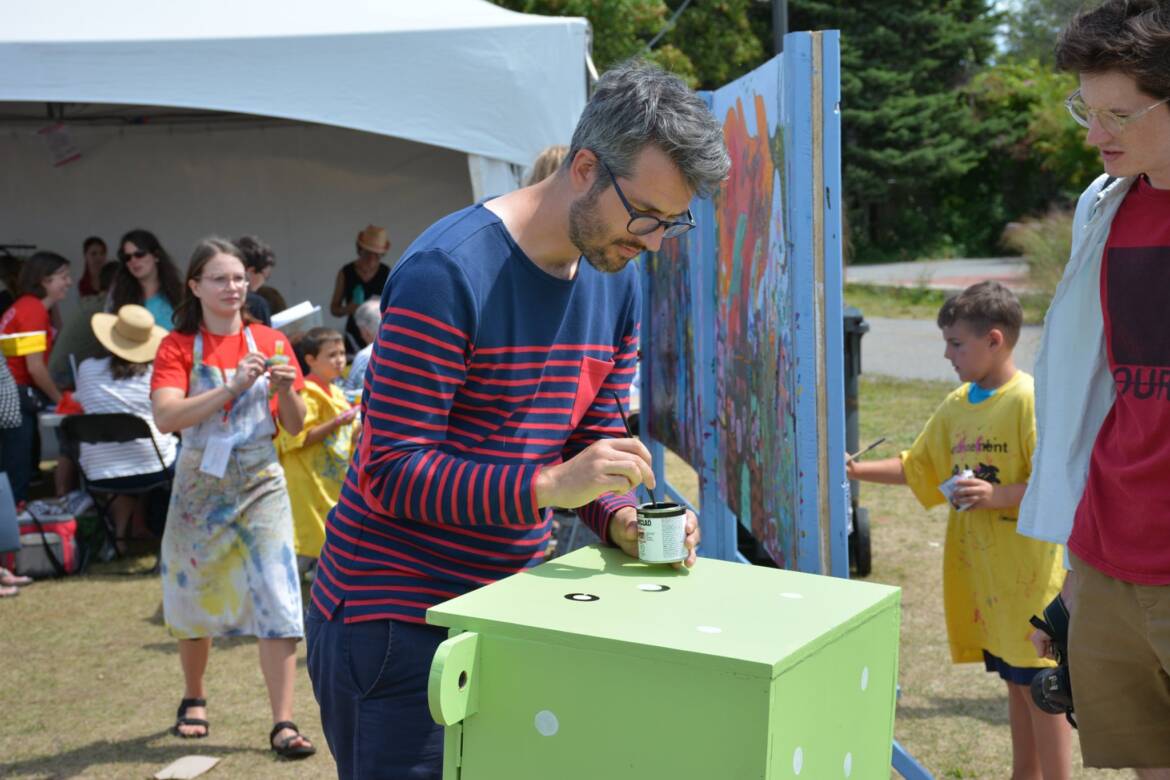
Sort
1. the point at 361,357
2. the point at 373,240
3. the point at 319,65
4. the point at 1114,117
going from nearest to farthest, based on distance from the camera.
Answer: the point at 1114,117 → the point at 361,357 → the point at 319,65 → the point at 373,240

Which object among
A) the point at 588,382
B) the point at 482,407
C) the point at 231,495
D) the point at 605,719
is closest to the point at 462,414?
the point at 482,407

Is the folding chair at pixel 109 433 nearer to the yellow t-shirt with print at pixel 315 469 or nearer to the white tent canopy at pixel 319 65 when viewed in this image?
the yellow t-shirt with print at pixel 315 469

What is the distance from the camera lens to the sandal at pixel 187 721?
4004 mm

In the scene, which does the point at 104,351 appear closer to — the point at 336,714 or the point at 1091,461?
the point at 336,714

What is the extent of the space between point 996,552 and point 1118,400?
3.99 feet

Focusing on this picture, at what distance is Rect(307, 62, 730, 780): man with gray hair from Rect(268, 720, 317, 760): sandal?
2.09 metres

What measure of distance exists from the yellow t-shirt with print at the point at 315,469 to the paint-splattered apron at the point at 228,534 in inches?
54.3

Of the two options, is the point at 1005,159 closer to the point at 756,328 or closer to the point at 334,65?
the point at 334,65

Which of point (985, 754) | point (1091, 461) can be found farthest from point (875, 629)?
point (985, 754)

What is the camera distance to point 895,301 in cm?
1970

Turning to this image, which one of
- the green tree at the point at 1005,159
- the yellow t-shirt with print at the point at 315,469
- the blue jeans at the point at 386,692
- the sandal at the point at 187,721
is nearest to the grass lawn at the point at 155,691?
the sandal at the point at 187,721

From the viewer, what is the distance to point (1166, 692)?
1984 millimetres

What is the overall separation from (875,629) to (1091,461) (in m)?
0.71

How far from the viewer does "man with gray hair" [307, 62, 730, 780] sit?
1651 mm
